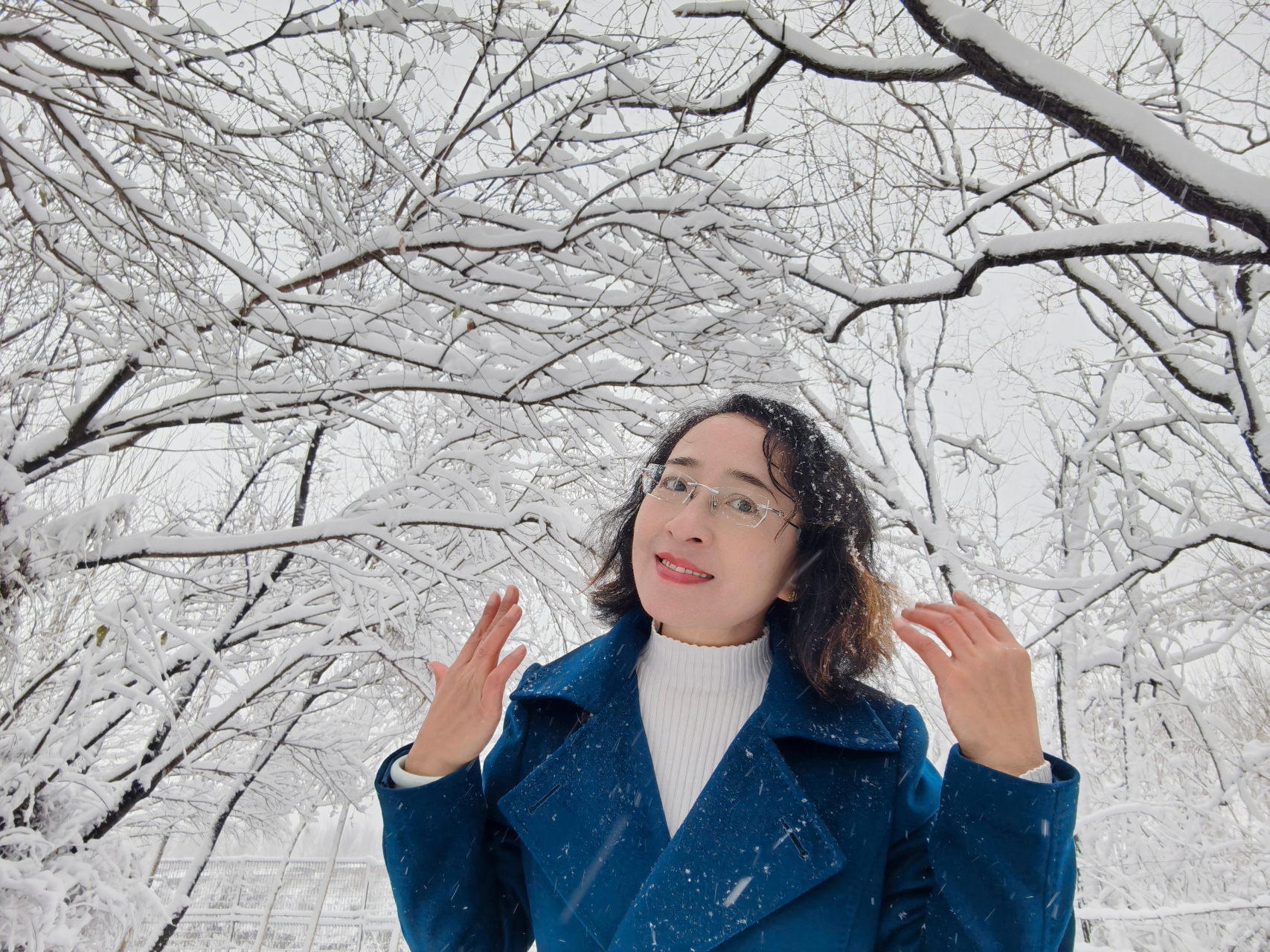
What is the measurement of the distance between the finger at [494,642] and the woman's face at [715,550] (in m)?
0.24

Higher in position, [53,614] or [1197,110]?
[1197,110]

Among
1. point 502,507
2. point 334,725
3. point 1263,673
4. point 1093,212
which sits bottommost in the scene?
point 334,725

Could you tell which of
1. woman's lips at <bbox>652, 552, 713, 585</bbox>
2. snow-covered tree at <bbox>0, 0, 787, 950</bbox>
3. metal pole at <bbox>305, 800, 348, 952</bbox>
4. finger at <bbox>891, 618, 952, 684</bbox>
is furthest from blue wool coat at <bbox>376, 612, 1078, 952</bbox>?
metal pole at <bbox>305, 800, 348, 952</bbox>

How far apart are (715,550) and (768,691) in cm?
27

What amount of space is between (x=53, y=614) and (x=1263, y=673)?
619 inches

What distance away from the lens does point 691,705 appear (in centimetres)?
142

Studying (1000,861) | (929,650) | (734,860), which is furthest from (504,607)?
(1000,861)

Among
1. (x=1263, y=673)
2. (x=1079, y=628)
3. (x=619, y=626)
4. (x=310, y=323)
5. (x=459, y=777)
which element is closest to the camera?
(x=459, y=777)

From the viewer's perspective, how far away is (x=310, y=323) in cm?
343

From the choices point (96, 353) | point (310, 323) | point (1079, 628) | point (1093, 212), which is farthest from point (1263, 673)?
point (96, 353)

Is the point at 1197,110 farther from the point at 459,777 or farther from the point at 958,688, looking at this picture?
the point at 459,777

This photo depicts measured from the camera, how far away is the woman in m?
1.09

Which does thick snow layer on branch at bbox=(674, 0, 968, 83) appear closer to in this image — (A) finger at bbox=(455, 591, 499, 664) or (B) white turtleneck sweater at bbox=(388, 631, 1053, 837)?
(B) white turtleneck sweater at bbox=(388, 631, 1053, 837)

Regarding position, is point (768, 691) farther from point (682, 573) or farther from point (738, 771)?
point (682, 573)
